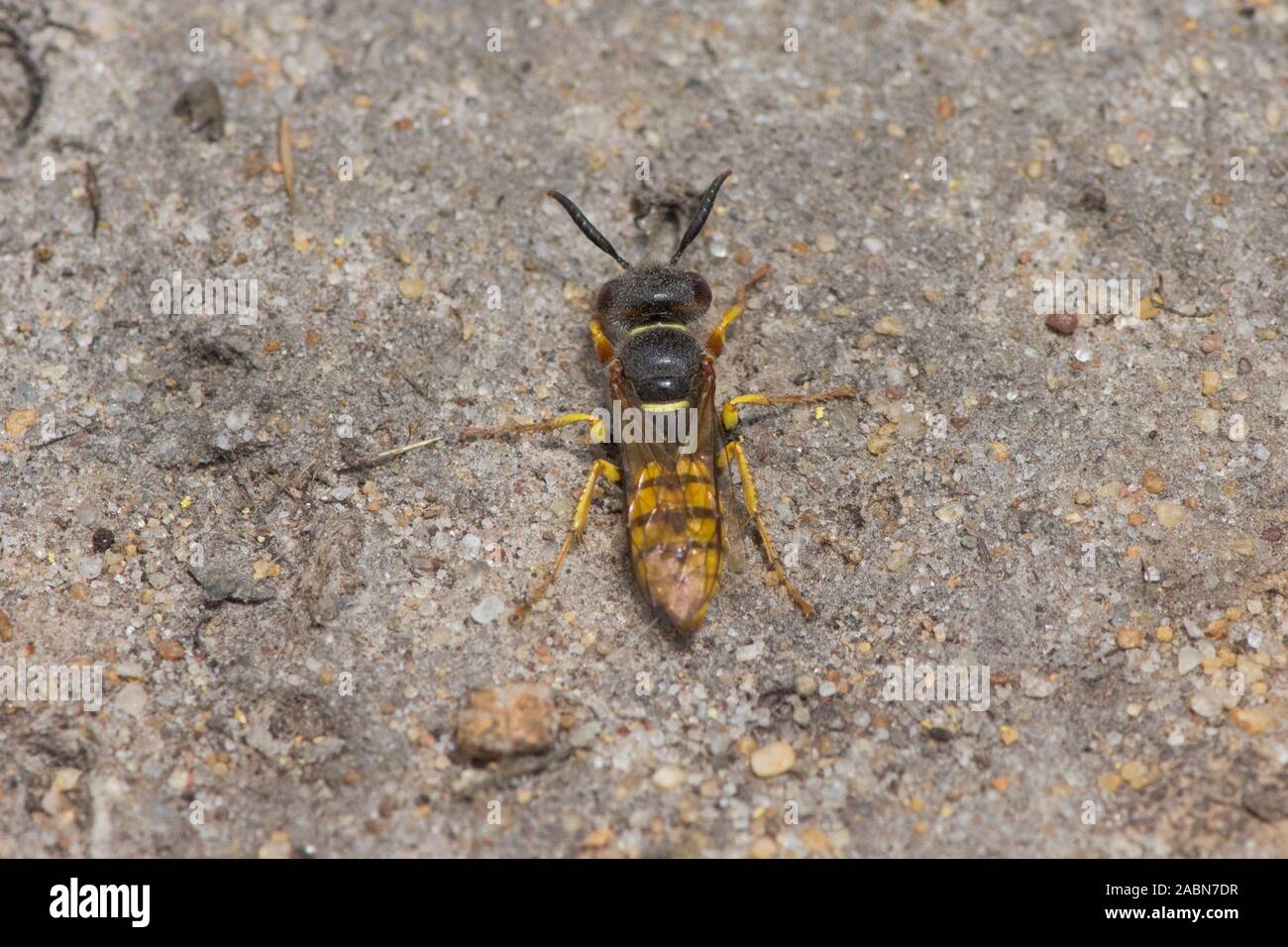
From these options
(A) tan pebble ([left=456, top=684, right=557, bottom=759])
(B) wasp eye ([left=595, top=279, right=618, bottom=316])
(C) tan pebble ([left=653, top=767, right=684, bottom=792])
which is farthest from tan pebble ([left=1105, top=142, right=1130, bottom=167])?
(A) tan pebble ([left=456, top=684, right=557, bottom=759])

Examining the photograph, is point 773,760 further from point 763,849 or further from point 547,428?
point 547,428

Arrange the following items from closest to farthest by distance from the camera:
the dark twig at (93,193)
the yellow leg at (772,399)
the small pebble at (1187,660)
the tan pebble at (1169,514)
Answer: the small pebble at (1187,660) → the tan pebble at (1169,514) → the yellow leg at (772,399) → the dark twig at (93,193)

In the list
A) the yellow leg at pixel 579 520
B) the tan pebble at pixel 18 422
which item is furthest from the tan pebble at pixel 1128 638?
the tan pebble at pixel 18 422

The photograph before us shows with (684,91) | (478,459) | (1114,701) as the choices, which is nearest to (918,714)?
(1114,701)

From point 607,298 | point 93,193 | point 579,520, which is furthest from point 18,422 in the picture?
point 607,298

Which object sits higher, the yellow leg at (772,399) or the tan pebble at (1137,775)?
the yellow leg at (772,399)

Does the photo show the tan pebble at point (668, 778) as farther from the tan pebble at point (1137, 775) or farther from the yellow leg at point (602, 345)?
the yellow leg at point (602, 345)

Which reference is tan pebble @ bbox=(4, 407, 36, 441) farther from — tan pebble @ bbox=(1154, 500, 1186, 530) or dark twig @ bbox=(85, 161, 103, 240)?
tan pebble @ bbox=(1154, 500, 1186, 530)

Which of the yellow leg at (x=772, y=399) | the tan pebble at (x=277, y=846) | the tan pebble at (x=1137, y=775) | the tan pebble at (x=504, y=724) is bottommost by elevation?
the tan pebble at (x=277, y=846)
